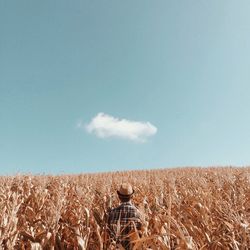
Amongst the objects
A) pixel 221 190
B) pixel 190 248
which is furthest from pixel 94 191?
pixel 190 248

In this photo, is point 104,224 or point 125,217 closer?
point 125,217

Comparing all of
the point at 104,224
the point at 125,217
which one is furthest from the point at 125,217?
the point at 104,224

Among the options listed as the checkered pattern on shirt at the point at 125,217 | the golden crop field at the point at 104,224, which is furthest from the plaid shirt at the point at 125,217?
the golden crop field at the point at 104,224

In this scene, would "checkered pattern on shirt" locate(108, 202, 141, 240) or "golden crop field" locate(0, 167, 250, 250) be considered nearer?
"golden crop field" locate(0, 167, 250, 250)

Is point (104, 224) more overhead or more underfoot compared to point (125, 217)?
more underfoot

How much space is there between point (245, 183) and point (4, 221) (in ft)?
29.0

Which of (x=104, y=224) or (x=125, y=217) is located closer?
(x=125, y=217)

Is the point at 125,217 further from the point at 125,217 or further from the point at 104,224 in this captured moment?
the point at 104,224

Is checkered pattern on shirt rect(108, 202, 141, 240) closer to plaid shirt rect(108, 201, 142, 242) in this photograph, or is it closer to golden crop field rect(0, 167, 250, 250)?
plaid shirt rect(108, 201, 142, 242)

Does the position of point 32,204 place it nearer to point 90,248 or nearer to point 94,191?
point 94,191

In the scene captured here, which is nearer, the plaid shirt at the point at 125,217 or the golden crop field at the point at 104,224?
the golden crop field at the point at 104,224

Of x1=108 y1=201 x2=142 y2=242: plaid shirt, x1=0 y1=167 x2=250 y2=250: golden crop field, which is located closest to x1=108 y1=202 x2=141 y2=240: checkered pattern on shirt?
Result: x1=108 y1=201 x2=142 y2=242: plaid shirt

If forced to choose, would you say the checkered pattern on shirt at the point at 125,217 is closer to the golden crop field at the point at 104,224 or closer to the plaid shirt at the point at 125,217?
the plaid shirt at the point at 125,217

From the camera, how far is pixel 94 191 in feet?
34.6
